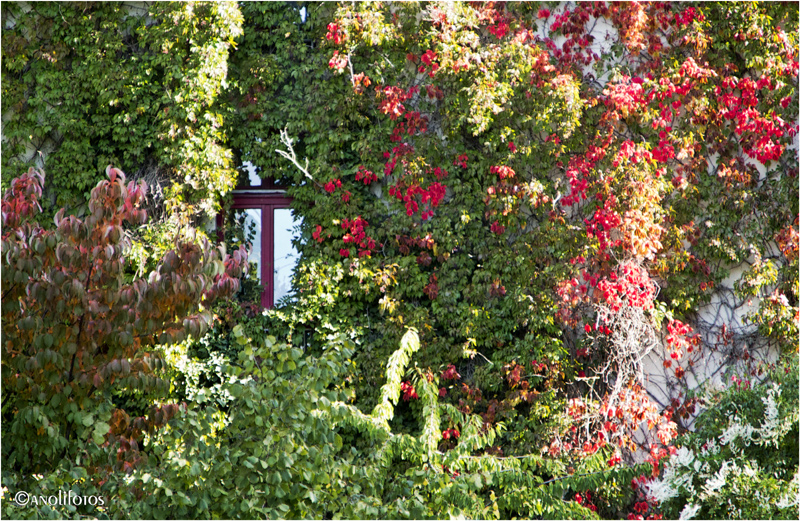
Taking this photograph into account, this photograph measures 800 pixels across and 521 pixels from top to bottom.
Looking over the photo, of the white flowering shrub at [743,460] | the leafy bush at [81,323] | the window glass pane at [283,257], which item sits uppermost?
the window glass pane at [283,257]

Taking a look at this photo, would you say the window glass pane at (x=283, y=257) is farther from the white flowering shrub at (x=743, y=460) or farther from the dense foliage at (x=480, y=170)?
the white flowering shrub at (x=743, y=460)

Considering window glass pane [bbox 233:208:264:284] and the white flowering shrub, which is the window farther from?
the white flowering shrub

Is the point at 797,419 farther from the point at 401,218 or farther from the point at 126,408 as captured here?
the point at 126,408

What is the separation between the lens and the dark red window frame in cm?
669

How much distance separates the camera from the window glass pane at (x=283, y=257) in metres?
6.69

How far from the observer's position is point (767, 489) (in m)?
3.84

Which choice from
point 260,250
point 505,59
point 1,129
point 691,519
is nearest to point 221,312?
point 260,250

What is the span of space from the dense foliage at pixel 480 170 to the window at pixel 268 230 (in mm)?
206

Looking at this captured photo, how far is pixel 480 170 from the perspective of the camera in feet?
21.1

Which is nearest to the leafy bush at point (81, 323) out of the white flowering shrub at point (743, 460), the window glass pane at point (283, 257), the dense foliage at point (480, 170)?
the dense foliage at point (480, 170)

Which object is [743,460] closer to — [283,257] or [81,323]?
[81,323]

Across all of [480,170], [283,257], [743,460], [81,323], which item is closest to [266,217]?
[283,257]

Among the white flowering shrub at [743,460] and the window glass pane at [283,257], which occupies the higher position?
the window glass pane at [283,257]

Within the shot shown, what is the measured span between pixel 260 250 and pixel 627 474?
384 cm
